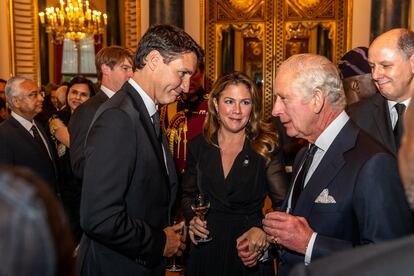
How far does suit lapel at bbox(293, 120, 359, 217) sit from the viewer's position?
1872 mm

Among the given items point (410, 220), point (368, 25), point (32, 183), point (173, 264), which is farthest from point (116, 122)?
point (368, 25)

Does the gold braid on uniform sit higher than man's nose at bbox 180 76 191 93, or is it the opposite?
man's nose at bbox 180 76 191 93

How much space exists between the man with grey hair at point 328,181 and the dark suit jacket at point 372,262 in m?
0.93

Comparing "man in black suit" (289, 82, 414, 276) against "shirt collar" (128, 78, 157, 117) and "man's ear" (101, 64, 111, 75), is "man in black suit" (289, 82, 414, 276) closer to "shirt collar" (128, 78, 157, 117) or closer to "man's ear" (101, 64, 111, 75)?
"shirt collar" (128, 78, 157, 117)

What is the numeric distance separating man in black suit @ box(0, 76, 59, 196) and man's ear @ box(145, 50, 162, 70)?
6.99 feet

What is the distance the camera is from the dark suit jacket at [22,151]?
3.84 metres

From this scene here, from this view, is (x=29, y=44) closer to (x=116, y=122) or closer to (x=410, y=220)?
(x=116, y=122)

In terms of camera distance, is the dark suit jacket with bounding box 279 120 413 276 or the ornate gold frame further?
the ornate gold frame

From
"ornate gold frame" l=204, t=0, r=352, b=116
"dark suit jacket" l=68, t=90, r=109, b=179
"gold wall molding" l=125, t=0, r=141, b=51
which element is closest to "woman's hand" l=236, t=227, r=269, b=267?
"dark suit jacket" l=68, t=90, r=109, b=179

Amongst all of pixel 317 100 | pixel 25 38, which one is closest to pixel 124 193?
pixel 317 100

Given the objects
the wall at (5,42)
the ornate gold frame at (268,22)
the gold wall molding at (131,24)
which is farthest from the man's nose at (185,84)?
the wall at (5,42)

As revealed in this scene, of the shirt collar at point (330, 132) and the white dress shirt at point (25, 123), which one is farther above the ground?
the shirt collar at point (330, 132)

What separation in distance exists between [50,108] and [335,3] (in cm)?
531

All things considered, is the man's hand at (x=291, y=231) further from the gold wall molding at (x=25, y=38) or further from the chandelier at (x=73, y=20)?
the chandelier at (x=73, y=20)
